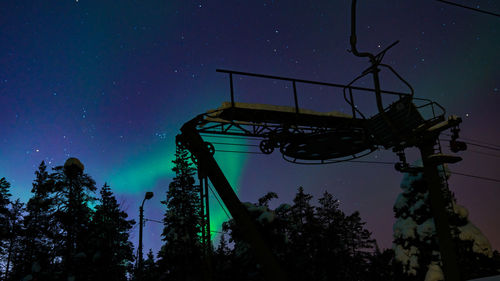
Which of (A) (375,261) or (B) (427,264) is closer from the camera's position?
(B) (427,264)

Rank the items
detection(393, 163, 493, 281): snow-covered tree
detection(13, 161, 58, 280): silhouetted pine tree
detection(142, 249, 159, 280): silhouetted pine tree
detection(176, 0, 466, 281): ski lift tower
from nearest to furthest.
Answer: detection(176, 0, 466, 281): ski lift tower < detection(393, 163, 493, 281): snow-covered tree < detection(13, 161, 58, 280): silhouetted pine tree < detection(142, 249, 159, 280): silhouetted pine tree

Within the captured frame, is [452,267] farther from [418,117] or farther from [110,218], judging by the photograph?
[110,218]

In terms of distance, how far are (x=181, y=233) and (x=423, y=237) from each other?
20.4 m

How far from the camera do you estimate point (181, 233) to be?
33.9 meters

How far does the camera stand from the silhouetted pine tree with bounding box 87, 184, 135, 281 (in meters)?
31.9

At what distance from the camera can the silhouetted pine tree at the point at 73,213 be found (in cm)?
3142

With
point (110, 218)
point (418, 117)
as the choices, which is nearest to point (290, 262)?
point (418, 117)

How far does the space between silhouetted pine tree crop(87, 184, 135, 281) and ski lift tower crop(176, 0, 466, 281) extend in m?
23.9

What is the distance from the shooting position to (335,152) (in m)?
13.1

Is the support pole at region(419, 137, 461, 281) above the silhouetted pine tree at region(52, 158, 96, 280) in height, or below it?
below

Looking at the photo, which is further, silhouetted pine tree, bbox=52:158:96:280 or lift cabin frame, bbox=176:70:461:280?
silhouetted pine tree, bbox=52:158:96:280

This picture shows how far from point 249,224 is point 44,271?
24.7m

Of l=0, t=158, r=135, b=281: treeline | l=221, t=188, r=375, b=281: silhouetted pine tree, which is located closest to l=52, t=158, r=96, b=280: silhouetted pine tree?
l=0, t=158, r=135, b=281: treeline

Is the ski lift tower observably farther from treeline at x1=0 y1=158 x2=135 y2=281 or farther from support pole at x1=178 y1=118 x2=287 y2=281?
treeline at x1=0 y1=158 x2=135 y2=281
